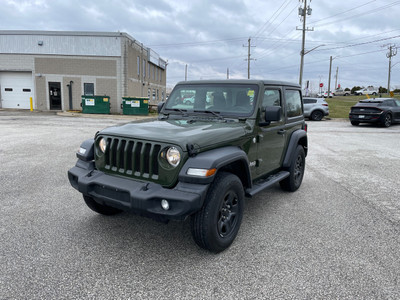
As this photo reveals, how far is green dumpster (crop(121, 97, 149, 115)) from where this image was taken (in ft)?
81.6

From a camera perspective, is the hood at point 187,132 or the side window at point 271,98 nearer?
the hood at point 187,132

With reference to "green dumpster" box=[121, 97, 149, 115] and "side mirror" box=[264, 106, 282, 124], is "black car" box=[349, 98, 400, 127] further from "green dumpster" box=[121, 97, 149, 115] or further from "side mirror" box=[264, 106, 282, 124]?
"side mirror" box=[264, 106, 282, 124]

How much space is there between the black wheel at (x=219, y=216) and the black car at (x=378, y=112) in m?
16.9

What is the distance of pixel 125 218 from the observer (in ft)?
14.1

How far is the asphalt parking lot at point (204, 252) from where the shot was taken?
278 cm

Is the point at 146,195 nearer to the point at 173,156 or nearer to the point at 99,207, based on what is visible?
the point at 173,156

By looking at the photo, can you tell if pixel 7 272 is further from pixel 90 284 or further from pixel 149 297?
pixel 149 297

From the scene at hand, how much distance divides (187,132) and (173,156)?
1.31 feet

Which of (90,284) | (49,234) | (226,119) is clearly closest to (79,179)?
(49,234)

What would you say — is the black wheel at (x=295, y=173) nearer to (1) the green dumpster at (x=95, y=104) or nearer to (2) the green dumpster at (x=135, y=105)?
(2) the green dumpster at (x=135, y=105)

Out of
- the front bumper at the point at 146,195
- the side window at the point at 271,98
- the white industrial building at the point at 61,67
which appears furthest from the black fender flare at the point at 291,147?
the white industrial building at the point at 61,67

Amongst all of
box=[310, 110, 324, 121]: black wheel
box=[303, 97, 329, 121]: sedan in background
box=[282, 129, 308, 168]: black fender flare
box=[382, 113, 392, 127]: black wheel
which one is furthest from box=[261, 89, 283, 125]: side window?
box=[310, 110, 324, 121]: black wheel

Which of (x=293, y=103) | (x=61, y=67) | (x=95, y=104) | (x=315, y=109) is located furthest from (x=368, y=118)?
(x=61, y=67)

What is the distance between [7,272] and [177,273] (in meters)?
1.56
